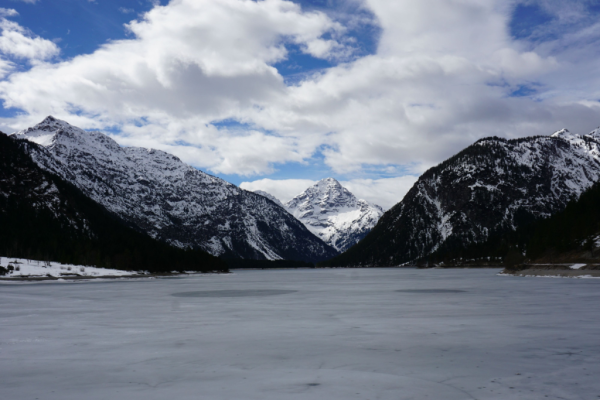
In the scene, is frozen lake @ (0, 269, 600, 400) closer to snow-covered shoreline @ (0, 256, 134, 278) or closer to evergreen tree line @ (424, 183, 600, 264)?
snow-covered shoreline @ (0, 256, 134, 278)

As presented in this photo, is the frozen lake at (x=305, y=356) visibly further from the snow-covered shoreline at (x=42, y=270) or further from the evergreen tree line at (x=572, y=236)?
the evergreen tree line at (x=572, y=236)

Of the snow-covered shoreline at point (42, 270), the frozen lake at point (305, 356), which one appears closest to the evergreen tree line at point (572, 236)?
the frozen lake at point (305, 356)

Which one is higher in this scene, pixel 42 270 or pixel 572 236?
pixel 572 236

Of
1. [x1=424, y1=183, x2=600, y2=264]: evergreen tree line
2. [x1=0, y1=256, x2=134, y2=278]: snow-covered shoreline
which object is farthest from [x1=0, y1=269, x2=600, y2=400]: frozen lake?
[x1=424, y1=183, x2=600, y2=264]: evergreen tree line

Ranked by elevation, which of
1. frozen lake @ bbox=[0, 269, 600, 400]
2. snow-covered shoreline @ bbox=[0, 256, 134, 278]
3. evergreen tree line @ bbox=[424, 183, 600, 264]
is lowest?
snow-covered shoreline @ bbox=[0, 256, 134, 278]

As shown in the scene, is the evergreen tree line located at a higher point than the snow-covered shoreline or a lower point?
higher

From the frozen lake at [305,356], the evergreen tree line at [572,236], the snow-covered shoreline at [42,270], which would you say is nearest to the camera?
the frozen lake at [305,356]

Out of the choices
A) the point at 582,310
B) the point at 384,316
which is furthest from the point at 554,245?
the point at 384,316

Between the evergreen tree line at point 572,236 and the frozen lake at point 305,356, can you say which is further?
the evergreen tree line at point 572,236

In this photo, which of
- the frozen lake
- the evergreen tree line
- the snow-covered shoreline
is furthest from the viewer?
the evergreen tree line

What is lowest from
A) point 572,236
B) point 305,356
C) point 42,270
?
point 42,270

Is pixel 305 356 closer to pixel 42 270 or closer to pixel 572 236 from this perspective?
pixel 42 270

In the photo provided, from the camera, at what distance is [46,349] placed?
64.3 feet

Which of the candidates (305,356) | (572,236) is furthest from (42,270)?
(572,236)
